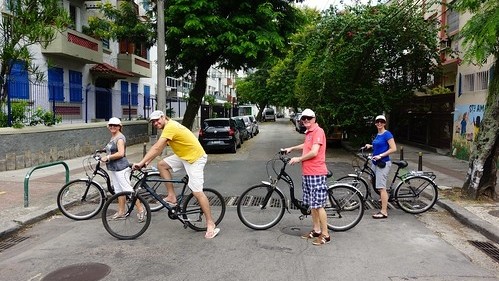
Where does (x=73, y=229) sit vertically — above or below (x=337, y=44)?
below

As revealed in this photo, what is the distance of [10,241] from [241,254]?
133 inches

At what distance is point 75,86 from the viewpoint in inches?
754

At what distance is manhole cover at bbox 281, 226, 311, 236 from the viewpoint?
6641mm

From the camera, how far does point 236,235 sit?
6.54 meters

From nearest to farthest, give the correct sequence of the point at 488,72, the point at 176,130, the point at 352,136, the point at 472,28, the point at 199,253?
the point at 199,253 < the point at 176,130 < the point at 472,28 < the point at 488,72 < the point at 352,136

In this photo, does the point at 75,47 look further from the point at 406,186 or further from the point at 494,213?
the point at 494,213

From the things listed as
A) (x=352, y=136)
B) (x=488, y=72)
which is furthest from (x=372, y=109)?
(x=488, y=72)

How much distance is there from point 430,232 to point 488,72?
10.3 metres

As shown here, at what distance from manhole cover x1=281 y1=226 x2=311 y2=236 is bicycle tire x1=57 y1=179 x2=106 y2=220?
3.13 metres

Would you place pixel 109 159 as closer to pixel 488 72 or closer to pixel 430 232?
pixel 430 232

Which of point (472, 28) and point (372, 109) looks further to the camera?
point (372, 109)

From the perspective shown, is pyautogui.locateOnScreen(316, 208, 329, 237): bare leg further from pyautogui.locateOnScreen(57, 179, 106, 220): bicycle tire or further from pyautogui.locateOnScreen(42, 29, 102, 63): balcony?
pyautogui.locateOnScreen(42, 29, 102, 63): balcony

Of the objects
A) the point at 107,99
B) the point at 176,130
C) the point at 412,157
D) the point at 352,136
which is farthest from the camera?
the point at 107,99

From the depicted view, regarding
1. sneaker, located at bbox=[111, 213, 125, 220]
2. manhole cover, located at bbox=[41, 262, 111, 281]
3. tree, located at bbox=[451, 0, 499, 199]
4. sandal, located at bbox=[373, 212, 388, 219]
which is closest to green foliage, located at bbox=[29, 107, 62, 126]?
sneaker, located at bbox=[111, 213, 125, 220]
